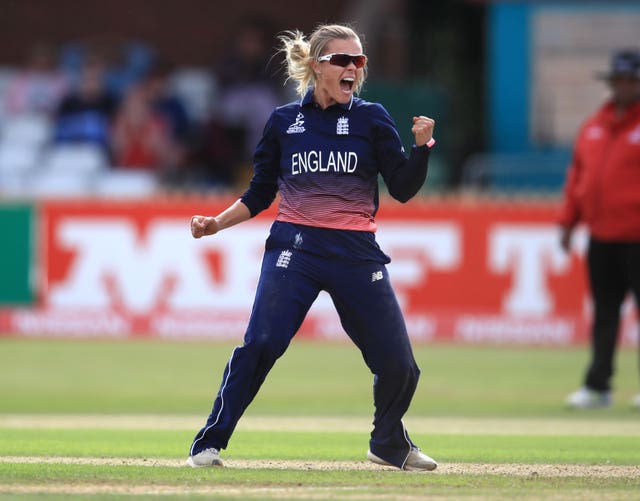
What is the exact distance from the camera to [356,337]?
725 cm

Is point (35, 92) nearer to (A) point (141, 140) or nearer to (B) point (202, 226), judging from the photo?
(A) point (141, 140)

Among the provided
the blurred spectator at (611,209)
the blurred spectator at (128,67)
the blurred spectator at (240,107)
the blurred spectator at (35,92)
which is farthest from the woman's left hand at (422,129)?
the blurred spectator at (35,92)

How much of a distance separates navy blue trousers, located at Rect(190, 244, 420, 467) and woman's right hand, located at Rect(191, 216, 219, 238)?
0.33 meters

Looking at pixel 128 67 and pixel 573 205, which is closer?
pixel 573 205

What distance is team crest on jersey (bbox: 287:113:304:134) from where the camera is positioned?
7.28 metres

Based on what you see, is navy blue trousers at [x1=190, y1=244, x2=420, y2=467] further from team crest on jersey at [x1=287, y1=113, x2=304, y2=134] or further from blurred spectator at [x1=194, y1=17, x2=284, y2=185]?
blurred spectator at [x1=194, y1=17, x2=284, y2=185]

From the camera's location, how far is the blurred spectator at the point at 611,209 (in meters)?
11.5

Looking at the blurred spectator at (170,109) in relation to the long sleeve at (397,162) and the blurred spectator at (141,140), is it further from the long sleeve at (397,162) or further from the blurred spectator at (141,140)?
the long sleeve at (397,162)

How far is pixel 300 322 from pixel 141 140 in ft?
49.3

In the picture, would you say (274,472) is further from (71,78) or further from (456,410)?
(71,78)

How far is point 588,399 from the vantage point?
11.5 meters

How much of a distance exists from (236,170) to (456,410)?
10808 mm

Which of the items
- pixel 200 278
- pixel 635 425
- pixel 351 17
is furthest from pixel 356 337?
pixel 351 17

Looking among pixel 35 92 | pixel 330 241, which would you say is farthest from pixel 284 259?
pixel 35 92
